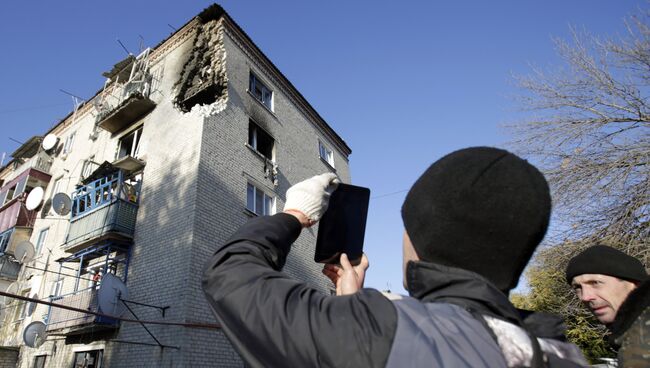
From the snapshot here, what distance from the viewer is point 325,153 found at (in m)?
18.1

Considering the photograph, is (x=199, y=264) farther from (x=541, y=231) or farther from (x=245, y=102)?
(x=541, y=231)

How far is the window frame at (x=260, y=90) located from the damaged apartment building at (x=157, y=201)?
60 mm

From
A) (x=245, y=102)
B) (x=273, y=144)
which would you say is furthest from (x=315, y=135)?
(x=245, y=102)

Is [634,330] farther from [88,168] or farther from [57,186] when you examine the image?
[57,186]

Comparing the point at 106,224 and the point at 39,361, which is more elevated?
the point at 106,224

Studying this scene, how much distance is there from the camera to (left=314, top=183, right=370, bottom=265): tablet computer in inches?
70.2

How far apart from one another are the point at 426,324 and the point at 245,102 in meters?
13.1

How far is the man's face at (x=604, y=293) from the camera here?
2305mm

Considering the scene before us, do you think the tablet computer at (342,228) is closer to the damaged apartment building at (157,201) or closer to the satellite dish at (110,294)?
the damaged apartment building at (157,201)

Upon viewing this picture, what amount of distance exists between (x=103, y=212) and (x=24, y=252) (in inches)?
211

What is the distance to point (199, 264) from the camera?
919 centimetres

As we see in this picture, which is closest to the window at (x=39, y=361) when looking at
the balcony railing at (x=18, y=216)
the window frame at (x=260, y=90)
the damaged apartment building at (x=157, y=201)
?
the damaged apartment building at (x=157, y=201)

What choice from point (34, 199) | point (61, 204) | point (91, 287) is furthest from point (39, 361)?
point (34, 199)

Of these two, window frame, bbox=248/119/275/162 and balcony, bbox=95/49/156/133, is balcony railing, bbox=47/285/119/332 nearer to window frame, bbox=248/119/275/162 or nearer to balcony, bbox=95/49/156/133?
balcony, bbox=95/49/156/133
